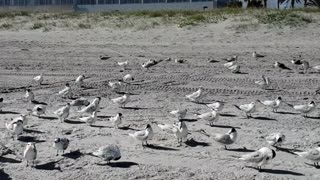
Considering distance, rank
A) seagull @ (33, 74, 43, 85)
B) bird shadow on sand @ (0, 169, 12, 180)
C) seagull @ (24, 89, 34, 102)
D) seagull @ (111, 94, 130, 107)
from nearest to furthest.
A: bird shadow on sand @ (0, 169, 12, 180)
seagull @ (111, 94, 130, 107)
seagull @ (24, 89, 34, 102)
seagull @ (33, 74, 43, 85)

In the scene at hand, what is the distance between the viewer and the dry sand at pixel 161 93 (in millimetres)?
8805

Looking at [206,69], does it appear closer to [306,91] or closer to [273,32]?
[306,91]

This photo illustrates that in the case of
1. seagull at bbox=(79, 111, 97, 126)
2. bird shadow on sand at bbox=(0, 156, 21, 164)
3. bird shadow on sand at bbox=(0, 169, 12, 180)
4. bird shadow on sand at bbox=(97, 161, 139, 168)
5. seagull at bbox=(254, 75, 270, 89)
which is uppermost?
seagull at bbox=(254, 75, 270, 89)

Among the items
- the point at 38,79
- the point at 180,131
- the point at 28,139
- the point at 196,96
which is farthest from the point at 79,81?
the point at 180,131

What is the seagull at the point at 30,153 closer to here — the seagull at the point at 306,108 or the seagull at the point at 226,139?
the seagull at the point at 226,139

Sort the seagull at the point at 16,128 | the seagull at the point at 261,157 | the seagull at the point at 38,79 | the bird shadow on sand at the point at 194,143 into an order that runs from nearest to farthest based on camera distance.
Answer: the seagull at the point at 261,157, the bird shadow on sand at the point at 194,143, the seagull at the point at 16,128, the seagull at the point at 38,79

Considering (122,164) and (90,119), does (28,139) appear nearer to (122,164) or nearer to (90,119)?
(90,119)

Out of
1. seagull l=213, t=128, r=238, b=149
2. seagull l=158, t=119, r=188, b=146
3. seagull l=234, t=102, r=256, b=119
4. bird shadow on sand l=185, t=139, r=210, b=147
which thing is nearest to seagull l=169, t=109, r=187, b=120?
seagull l=234, t=102, r=256, b=119

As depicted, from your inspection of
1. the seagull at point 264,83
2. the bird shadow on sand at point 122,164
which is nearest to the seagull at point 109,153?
the bird shadow on sand at point 122,164

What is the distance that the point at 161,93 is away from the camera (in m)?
15.0

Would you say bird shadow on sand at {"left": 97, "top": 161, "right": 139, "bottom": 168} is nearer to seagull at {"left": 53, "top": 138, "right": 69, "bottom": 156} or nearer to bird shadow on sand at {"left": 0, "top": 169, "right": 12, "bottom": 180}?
seagull at {"left": 53, "top": 138, "right": 69, "bottom": 156}

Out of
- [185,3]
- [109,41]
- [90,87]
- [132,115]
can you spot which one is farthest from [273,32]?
[185,3]

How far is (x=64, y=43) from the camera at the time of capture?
26391 millimetres

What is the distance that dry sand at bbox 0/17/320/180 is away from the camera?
8805mm
